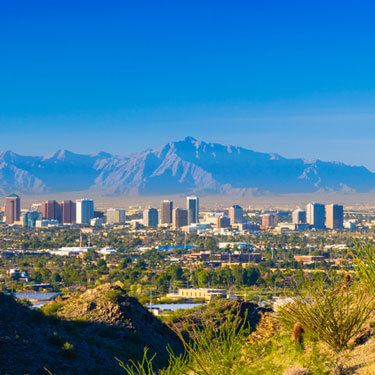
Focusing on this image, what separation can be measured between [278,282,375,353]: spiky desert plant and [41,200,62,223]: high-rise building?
15918 centimetres

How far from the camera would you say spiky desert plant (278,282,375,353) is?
10.0 meters

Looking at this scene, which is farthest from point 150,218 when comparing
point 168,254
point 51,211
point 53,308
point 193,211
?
point 53,308

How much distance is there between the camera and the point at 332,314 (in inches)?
392

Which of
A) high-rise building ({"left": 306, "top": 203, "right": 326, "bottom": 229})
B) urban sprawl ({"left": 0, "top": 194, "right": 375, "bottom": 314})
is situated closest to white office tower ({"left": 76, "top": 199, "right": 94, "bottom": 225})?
urban sprawl ({"left": 0, "top": 194, "right": 375, "bottom": 314})

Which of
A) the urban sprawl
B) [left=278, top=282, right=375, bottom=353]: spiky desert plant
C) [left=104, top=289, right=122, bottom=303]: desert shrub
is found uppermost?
[left=278, top=282, right=375, bottom=353]: spiky desert plant

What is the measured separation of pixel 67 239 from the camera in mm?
112812

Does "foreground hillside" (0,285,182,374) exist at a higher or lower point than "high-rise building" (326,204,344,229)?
lower

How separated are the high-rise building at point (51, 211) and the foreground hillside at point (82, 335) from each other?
148 meters

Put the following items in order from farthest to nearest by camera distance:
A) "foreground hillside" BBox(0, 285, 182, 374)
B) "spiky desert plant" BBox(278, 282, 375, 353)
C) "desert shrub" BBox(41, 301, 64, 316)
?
1. "desert shrub" BBox(41, 301, 64, 316)
2. "foreground hillside" BBox(0, 285, 182, 374)
3. "spiky desert plant" BBox(278, 282, 375, 353)

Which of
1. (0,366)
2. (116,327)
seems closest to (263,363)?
(0,366)

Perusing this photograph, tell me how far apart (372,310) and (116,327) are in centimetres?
967

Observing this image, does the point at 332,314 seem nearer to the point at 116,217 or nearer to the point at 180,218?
the point at 180,218

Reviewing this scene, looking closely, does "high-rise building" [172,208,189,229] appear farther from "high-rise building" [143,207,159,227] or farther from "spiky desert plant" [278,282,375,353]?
"spiky desert plant" [278,282,375,353]

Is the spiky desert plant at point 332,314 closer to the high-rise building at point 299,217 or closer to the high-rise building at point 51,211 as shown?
the high-rise building at point 299,217
